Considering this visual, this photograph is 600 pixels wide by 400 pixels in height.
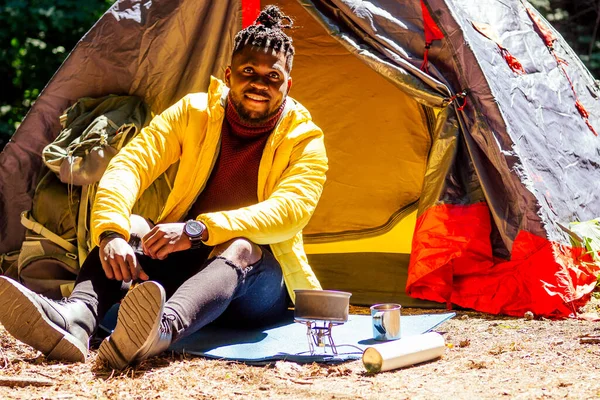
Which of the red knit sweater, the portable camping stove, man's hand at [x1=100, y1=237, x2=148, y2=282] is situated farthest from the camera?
the red knit sweater

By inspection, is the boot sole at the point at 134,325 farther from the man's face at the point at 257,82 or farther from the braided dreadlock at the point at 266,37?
the braided dreadlock at the point at 266,37

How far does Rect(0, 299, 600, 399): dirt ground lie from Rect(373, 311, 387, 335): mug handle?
23 centimetres

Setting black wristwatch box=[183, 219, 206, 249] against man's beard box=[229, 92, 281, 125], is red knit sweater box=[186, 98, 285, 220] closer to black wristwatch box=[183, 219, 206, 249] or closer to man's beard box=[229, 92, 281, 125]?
man's beard box=[229, 92, 281, 125]

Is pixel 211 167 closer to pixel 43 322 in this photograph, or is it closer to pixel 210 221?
pixel 210 221

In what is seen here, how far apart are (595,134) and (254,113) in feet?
6.98

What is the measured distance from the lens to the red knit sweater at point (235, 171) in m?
3.02

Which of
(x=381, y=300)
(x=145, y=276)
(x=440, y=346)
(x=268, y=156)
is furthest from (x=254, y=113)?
(x=381, y=300)

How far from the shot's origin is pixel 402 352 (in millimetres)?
2607

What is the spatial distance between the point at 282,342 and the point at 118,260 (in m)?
0.65

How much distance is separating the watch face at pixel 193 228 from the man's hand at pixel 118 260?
0.60 ft

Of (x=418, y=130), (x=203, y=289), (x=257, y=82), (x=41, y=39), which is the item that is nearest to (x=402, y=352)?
(x=203, y=289)

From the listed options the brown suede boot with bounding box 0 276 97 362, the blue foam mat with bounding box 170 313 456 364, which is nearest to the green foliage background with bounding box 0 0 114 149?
the blue foam mat with bounding box 170 313 456 364

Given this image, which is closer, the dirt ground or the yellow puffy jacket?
the dirt ground

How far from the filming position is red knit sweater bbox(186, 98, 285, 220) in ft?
9.92
